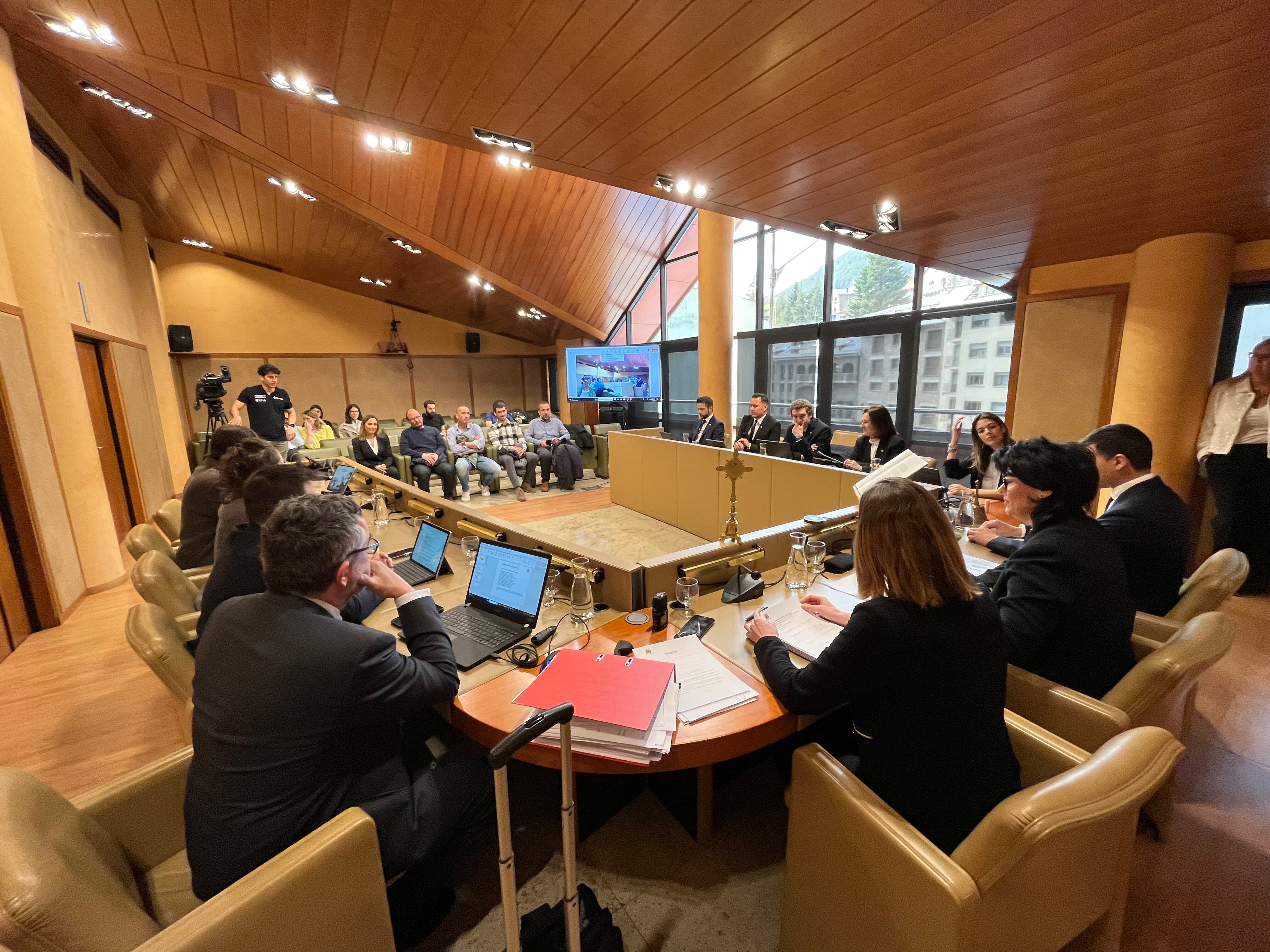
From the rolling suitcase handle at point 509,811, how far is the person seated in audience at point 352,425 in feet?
23.5

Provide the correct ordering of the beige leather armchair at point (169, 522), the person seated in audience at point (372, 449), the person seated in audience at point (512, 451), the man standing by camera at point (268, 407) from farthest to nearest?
the person seated in audience at point (512, 451)
the person seated in audience at point (372, 449)
the man standing by camera at point (268, 407)
the beige leather armchair at point (169, 522)

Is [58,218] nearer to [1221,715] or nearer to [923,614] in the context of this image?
[923,614]

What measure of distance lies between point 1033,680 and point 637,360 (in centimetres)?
851

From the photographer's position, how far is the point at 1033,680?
1.46 meters

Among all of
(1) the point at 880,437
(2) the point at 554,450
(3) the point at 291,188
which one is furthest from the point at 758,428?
(3) the point at 291,188

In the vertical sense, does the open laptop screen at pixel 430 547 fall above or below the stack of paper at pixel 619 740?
above

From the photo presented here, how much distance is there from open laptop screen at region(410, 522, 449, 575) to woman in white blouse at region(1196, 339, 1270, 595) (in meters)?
4.41

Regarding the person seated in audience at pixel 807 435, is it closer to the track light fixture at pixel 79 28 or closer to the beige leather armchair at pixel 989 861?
the beige leather armchair at pixel 989 861

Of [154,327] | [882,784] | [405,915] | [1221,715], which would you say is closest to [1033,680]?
[882,784]

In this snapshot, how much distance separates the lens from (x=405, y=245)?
22.1 feet

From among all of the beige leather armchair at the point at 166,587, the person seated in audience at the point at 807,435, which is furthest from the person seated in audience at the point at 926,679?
the person seated in audience at the point at 807,435

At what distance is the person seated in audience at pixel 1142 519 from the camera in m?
1.75

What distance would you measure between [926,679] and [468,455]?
21.9 feet

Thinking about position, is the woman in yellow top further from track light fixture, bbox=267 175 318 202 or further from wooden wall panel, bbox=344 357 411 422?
wooden wall panel, bbox=344 357 411 422
